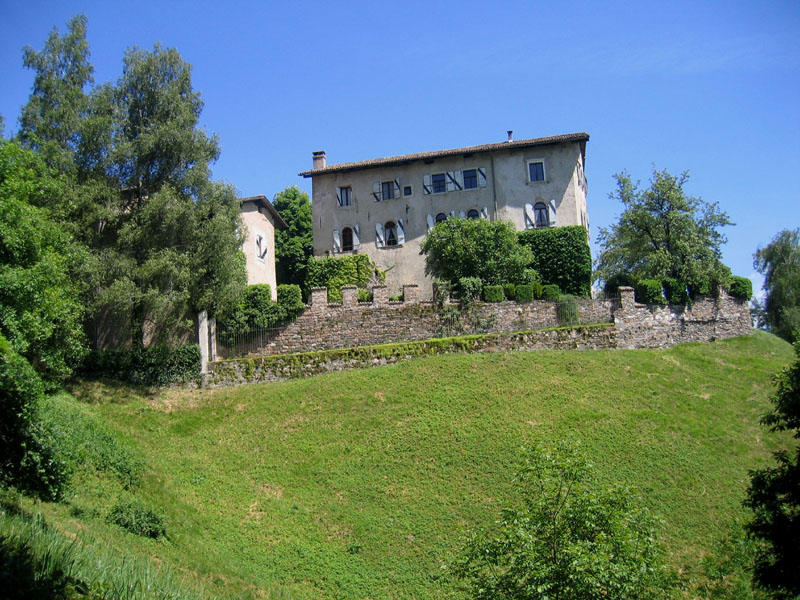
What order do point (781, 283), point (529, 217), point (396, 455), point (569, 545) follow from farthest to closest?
point (781, 283)
point (529, 217)
point (396, 455)
point (569, 545)

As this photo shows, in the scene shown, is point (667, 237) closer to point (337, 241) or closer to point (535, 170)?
point (535, 170)

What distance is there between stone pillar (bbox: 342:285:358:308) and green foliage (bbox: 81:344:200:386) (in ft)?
25.9

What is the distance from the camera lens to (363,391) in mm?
27781

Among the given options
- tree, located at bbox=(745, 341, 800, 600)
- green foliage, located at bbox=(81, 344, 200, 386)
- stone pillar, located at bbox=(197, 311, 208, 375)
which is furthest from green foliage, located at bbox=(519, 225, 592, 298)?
tree, located at bbox=(745, 341, 800, 600)

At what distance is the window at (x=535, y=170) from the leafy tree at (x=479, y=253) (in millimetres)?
6808

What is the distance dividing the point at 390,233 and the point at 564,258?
11.6m

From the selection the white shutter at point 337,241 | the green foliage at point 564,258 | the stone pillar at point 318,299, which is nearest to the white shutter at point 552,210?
the green foliage at point 564,258

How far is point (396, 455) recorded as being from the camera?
922 inches

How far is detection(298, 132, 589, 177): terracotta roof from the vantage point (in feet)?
138

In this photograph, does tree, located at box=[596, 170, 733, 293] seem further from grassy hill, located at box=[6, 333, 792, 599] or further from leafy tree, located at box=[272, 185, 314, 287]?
leafy tree, located at box=[272, 185, 314, 287]

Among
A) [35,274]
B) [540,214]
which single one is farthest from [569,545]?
[540,214]

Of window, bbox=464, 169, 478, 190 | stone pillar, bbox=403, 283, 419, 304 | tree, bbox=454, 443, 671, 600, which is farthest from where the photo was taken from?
window, bbox=464, 169, 478, 190

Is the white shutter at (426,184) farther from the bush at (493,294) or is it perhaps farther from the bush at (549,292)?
the bush at (549,292)

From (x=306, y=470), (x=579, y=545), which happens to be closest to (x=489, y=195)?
(x=306, y=470)
